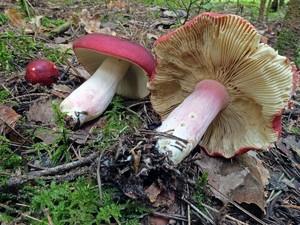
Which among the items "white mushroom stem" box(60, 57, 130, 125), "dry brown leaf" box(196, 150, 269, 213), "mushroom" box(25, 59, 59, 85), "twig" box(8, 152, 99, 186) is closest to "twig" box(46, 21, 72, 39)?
"mushroom" box(25, 59, 59, 85)

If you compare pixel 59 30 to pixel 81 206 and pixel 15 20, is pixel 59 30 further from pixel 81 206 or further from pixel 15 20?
pixel 81 206

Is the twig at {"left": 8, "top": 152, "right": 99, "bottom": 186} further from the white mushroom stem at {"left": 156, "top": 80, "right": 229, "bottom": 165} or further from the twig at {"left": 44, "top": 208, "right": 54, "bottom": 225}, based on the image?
the white mushroom stem at {"left": 156, "top": 80, "right": 229, "bottom": 165}

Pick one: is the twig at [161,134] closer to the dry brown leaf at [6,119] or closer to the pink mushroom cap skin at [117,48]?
the pink mushroom cap skin at [117,48]

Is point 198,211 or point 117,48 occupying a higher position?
point 117,48

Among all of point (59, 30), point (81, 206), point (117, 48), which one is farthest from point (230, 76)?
point (59, 30)

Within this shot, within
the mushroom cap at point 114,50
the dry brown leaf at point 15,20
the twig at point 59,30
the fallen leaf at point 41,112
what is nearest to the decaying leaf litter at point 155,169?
the fallen leaf at point 41,112

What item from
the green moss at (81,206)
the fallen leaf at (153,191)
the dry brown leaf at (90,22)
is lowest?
the dry brown leaf at (90,22)

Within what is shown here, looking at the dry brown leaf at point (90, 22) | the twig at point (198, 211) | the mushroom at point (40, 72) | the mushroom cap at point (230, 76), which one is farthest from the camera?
the dry brown leaf at point (90, 22)
